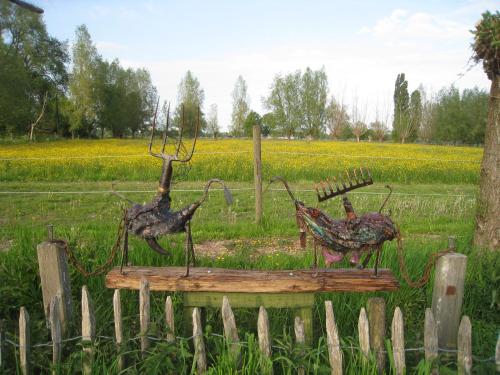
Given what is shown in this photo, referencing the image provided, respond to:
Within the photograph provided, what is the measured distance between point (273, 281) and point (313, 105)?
2470 inches

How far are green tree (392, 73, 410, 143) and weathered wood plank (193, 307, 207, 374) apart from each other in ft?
182

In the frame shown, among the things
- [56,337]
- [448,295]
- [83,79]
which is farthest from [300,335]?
[83,79]

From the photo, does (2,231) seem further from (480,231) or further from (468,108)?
(468,108)

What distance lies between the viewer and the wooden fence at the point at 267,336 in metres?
2.48

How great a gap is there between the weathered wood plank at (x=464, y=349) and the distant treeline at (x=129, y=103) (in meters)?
21.9

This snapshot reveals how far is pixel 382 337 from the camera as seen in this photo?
2.66 meters

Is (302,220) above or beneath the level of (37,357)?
above

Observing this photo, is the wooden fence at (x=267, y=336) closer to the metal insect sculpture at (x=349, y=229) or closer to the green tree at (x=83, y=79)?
the metal insect sculpture at (x=349, y=229)

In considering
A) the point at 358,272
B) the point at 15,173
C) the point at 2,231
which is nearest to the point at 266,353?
the point at 358,272

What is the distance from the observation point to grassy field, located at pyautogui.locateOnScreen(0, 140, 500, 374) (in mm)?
2850

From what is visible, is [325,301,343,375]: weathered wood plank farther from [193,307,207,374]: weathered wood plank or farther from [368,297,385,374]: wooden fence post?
[193,307,207,374]: weathered wood plank

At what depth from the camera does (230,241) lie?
20.9 ft

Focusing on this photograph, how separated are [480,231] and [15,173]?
13.3 meters

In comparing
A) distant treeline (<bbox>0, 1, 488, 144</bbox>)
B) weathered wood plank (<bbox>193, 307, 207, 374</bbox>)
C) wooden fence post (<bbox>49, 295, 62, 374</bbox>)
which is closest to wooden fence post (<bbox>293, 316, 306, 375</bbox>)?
weathered wood plank (<bbox>193, 307, 207, 374</bbox>)
